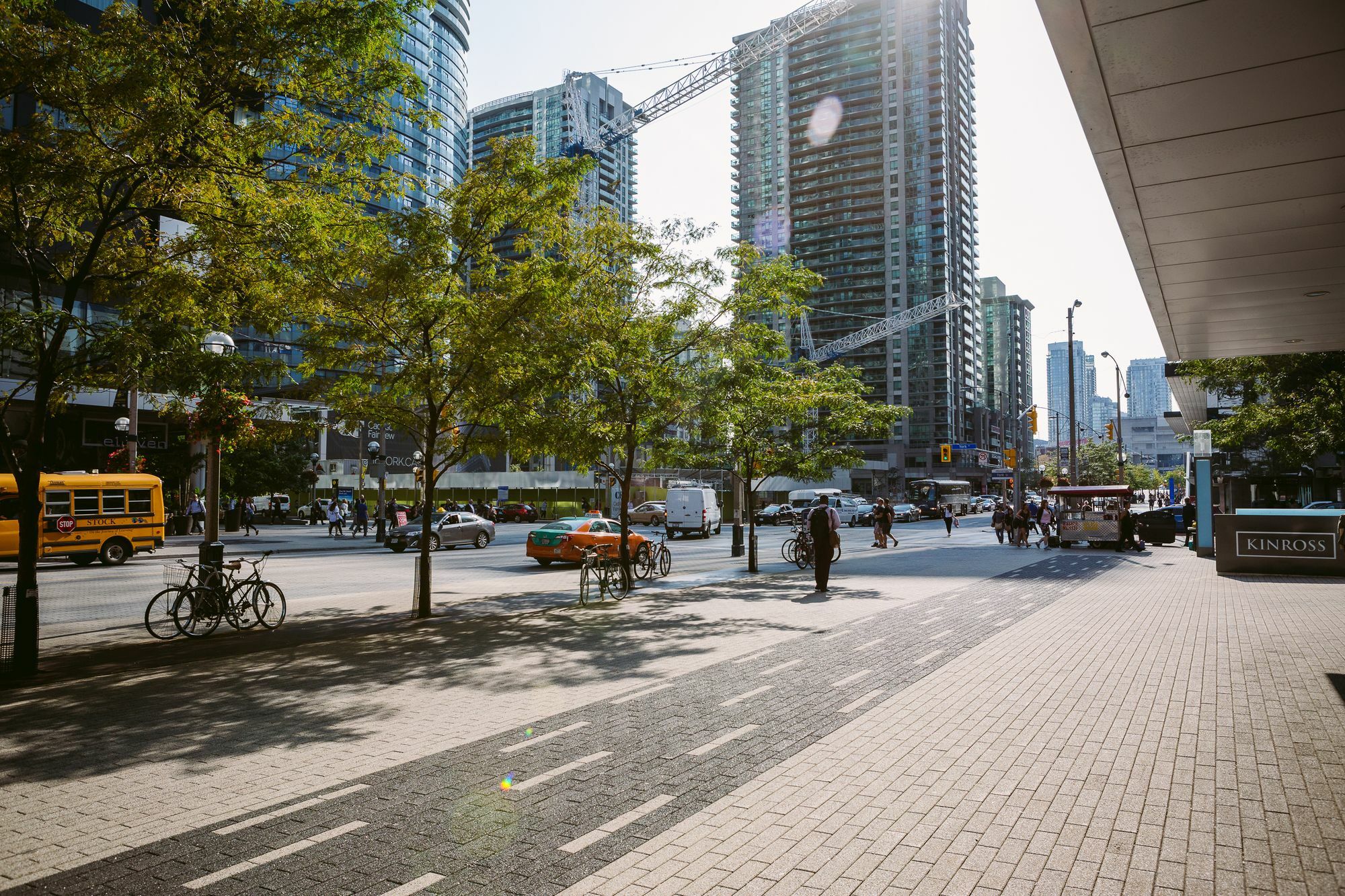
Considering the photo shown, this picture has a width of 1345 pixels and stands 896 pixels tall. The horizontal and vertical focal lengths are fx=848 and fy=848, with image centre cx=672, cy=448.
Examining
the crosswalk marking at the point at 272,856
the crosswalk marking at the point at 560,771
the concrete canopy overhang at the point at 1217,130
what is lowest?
the crosswalk marking at the point at 560,771

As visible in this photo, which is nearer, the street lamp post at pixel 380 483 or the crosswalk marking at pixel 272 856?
the crosswalk marking at pixel 272 856

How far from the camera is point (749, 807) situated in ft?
16.2

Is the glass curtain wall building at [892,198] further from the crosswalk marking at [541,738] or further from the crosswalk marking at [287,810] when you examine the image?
the crosswalk marking at [287,810]

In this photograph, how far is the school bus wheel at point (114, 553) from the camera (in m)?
23.5

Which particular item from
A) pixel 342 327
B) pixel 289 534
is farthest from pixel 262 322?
pixel 289 534

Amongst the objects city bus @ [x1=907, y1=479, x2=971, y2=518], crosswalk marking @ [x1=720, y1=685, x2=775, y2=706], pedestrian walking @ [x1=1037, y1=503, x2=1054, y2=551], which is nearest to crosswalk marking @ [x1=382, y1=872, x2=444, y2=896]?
crosswalk marking @ [x1=720, y1=685, x2=775, y2=706]

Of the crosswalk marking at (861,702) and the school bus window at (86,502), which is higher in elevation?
the school bus window at (86,502)

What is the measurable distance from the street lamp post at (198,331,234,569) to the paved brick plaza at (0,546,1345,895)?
302 cm

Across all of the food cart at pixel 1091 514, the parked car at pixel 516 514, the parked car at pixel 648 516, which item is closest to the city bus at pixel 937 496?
the parked car at pixel 648 516

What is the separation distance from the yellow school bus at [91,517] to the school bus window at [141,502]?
0.06 ft

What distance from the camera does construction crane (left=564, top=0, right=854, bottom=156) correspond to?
358ft

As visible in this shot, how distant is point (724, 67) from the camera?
109m

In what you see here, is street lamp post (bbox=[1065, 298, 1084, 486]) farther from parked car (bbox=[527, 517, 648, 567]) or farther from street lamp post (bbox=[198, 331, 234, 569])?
street lamp post (bbox=[198, 331, 234, 569])

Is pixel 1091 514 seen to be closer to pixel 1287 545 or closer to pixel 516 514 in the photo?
pixel 1287 545
